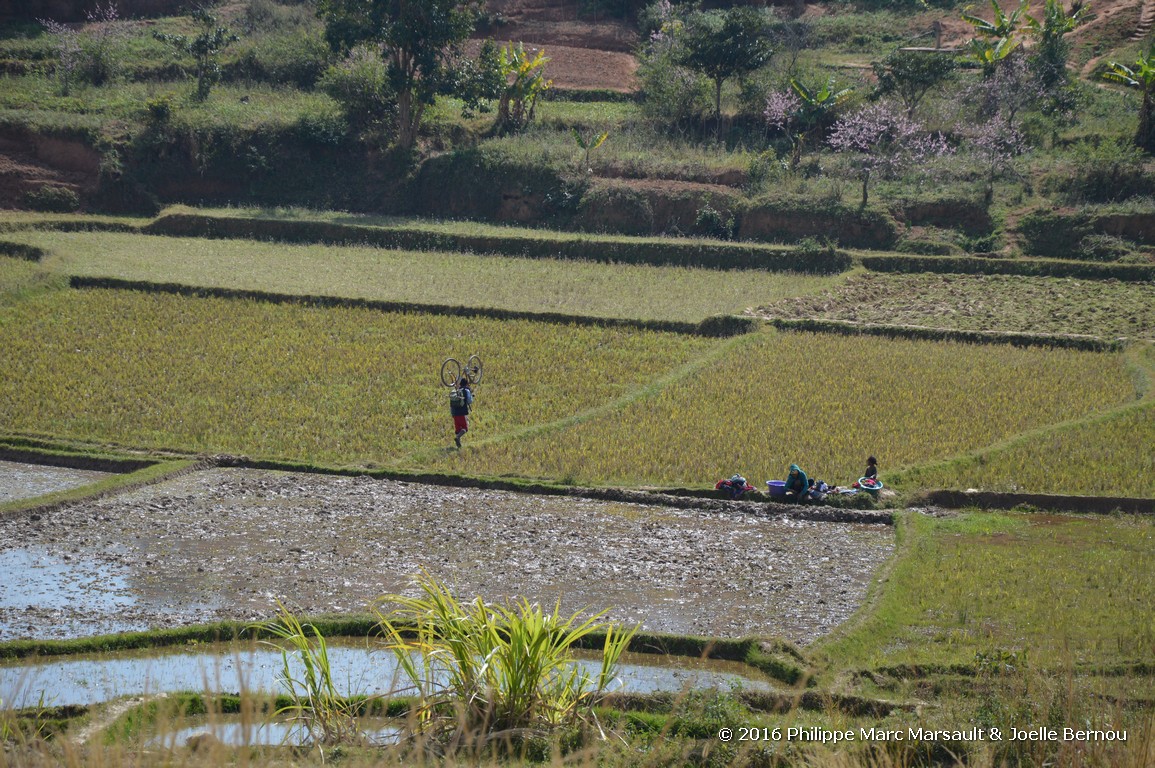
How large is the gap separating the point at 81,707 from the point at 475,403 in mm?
9145

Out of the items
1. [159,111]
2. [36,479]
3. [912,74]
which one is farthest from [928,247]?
[159,111]

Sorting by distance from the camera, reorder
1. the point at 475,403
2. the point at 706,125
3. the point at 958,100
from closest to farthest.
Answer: the point at 475,403 < the point at 958,100 < the point at 706,125

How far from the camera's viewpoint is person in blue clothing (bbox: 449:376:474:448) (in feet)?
48.8

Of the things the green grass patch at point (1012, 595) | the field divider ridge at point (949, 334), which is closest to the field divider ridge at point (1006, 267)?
the field divider ridge at point (949, 334)

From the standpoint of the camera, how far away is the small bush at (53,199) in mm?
30578

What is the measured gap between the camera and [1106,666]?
27.6ft

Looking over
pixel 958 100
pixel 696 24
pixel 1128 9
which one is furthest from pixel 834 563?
pixel 1128 9

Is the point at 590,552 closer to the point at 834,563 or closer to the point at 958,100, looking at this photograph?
the point at 834,563

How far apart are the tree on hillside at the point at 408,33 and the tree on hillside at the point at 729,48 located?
6.15m

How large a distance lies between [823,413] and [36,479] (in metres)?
9.76

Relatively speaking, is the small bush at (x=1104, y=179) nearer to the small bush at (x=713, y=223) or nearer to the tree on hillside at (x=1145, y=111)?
the tree on hillside at (x=1145, y=111)

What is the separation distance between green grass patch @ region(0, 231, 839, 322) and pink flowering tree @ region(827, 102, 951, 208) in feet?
20.2

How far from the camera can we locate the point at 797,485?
13242 mm

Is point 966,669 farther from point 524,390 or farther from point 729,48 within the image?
point 729,48
